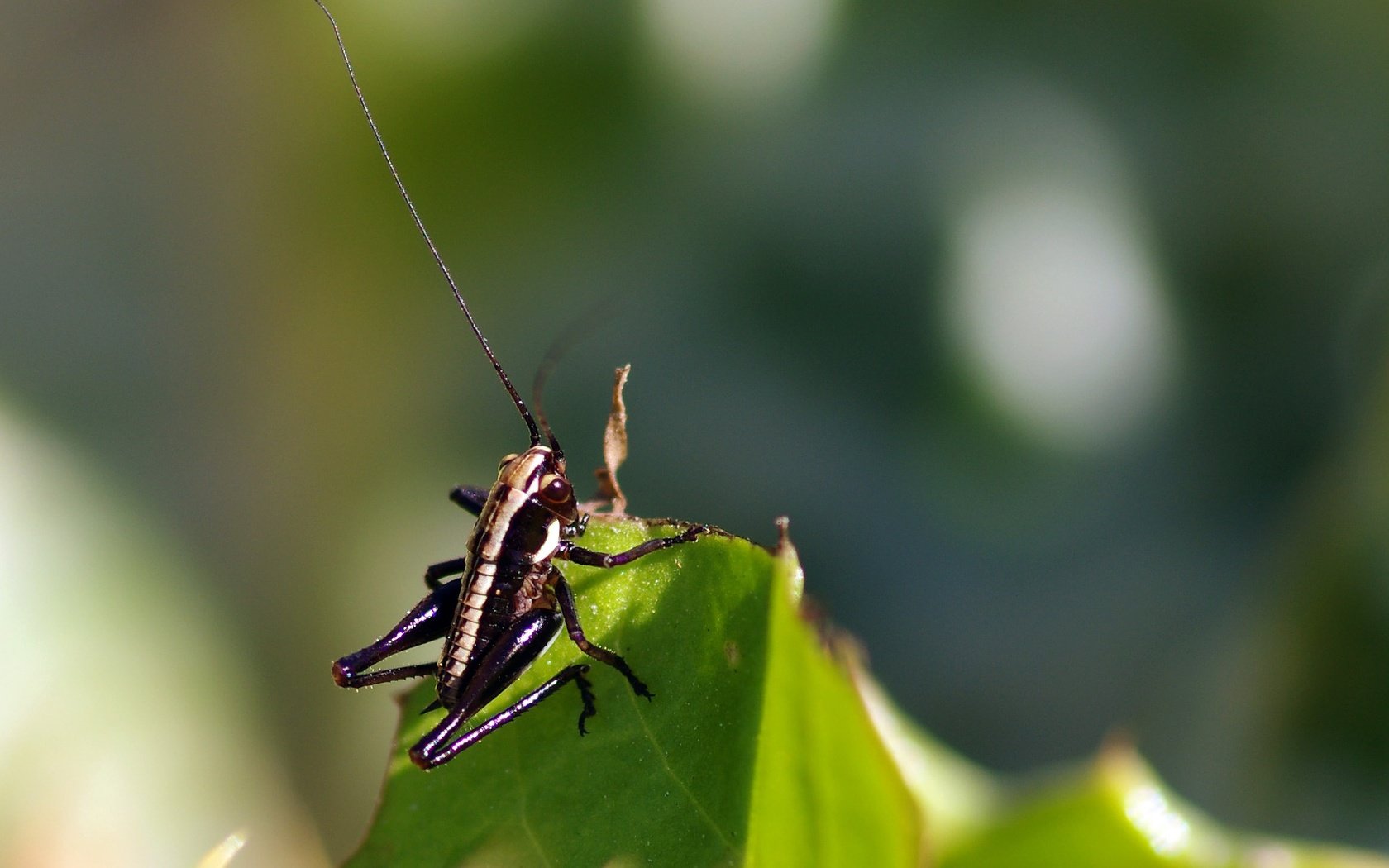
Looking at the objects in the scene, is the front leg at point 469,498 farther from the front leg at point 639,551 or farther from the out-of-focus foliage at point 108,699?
the out-of-focus foliage at point 108,699

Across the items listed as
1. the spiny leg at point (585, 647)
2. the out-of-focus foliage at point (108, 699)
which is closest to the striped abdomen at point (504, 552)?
the spiny leg at point (585, 647)

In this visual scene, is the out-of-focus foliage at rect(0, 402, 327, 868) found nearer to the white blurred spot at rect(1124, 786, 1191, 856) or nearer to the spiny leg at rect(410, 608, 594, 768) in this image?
the spiny leg at rect(410, 608, 594, 768)

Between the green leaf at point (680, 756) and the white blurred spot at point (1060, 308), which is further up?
the green leaf at point (680, 756)

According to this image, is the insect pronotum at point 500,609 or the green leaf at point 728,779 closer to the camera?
the green leaf at point 728,779

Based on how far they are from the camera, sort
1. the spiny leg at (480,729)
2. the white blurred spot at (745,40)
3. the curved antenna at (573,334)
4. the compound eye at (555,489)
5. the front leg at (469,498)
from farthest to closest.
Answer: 1. the curved antenna at (573,334)
2. the white blurred spot at (745,40)
3. the front leg at (469,498)
4. the compound eye at (555,489)
5. the spiny leg at (480,729)

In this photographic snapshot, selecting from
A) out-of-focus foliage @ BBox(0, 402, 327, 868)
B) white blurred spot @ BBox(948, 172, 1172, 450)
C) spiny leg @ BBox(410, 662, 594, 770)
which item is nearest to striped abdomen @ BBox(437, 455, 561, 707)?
spiny leg @ BBox(410, 662, 594, 770)

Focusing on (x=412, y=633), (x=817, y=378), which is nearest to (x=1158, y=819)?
(x=412, y=633)

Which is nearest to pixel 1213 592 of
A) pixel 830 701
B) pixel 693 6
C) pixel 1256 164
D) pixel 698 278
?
pixel 1256 164
